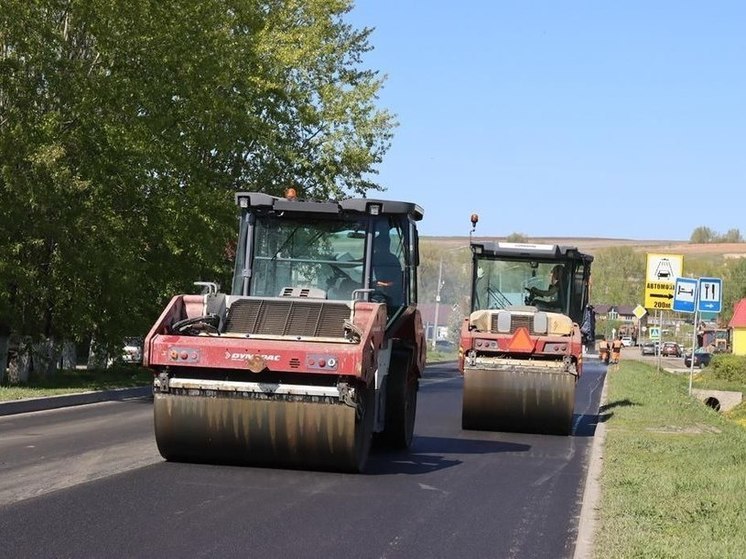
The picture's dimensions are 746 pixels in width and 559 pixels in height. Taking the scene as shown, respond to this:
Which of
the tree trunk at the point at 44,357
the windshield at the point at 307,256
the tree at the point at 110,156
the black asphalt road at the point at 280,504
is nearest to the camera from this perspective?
the black asphalt road at the point at 280,504

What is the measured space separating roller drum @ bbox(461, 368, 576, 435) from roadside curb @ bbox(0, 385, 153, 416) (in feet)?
23.2

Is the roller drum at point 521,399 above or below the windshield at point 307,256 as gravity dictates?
below

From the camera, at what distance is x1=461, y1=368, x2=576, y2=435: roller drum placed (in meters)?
18.1

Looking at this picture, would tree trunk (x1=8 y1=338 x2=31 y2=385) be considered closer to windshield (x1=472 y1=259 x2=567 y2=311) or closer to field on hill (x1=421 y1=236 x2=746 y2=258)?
windshield (x1=472 y1=259 x2=567 y2=311)

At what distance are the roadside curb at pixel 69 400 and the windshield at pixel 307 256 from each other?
6.99m

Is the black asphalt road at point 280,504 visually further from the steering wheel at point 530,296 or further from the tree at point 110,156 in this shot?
the tree at point 110,156

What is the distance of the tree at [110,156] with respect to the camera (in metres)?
24.2

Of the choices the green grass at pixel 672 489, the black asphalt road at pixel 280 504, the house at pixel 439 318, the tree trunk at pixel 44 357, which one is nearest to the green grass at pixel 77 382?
the tree trunk at pixel 44 357

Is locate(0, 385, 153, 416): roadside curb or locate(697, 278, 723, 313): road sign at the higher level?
locate(697, 278, 723, 313): road sign

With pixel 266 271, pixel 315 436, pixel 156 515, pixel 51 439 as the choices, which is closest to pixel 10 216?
pixel 51 439

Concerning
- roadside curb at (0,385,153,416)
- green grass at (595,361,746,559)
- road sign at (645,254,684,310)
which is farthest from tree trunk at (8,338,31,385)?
road sign at (645,254,684,310)

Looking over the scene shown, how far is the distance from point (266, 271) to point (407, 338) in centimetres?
194

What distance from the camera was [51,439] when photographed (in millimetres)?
15266

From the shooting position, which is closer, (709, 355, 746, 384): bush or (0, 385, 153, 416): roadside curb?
(0, 385, 153, 416): roadside curb
